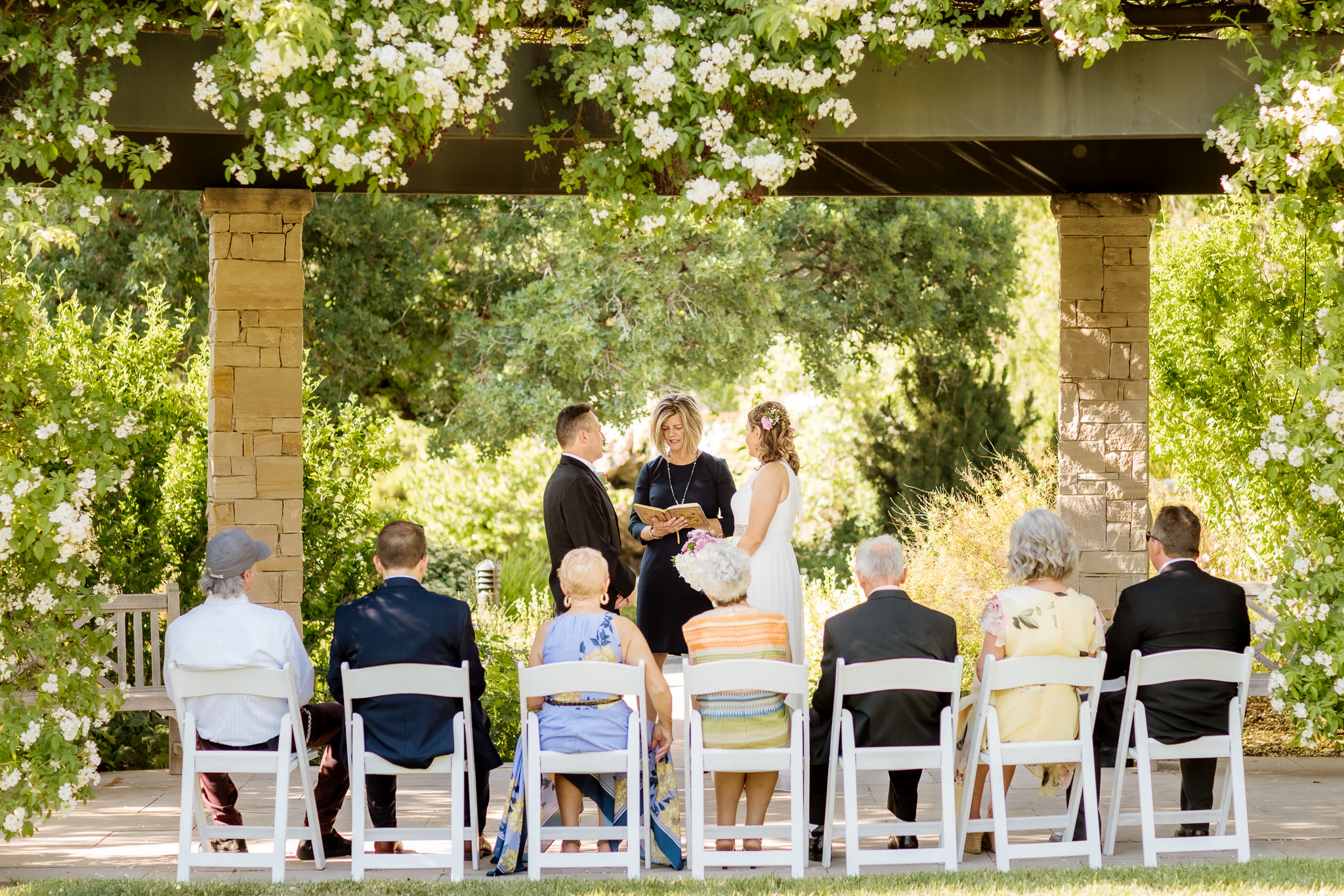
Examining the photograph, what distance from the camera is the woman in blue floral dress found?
13.9 feet

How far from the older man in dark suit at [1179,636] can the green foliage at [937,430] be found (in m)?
8.26

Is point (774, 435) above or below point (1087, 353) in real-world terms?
below

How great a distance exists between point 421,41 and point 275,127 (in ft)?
1.82

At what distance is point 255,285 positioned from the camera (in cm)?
639

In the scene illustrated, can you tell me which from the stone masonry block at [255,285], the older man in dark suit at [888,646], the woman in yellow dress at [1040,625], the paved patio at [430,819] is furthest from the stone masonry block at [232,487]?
the woman in yellow dress at [1040,625]

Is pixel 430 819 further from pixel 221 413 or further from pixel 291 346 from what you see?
pixel 291 346

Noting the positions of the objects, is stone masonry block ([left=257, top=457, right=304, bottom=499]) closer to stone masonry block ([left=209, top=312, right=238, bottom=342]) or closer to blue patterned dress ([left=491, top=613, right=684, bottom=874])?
Result: stone masonry block ([left=209, top=312, right=238, bottom=342])

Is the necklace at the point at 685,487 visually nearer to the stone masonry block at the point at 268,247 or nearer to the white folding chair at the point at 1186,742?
the white folding chair at the point at 1186,742

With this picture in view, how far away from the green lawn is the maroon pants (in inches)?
13.5

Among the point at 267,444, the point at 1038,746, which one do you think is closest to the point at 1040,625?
the point at 1038,746

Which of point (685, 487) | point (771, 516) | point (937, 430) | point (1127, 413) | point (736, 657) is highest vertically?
point (937, 430)

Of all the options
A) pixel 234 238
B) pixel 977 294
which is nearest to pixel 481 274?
pixel 977 294

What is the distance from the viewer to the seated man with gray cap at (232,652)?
14.1ft

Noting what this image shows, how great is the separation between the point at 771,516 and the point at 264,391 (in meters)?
2.71
